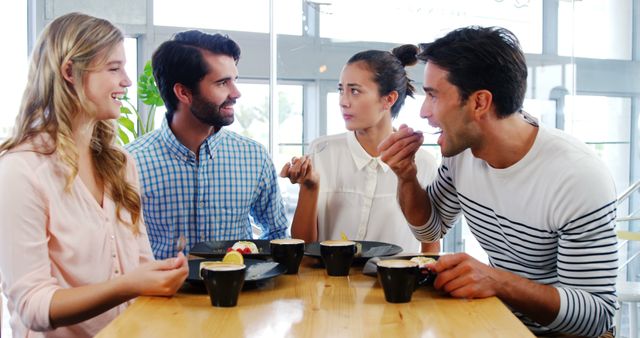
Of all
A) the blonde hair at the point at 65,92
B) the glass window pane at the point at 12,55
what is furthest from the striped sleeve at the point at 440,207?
the glass window pane at the point at 12,55

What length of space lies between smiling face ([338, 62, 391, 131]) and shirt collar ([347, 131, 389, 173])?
0.05m

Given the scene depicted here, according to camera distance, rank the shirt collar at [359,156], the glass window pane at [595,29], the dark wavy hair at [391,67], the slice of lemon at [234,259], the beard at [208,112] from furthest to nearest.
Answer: the glass window pane at [595,29]
the dark wavy hair at [391,67]
the shirt collar at [359,156]
the beard at [208,112]
the slice of lemon at [234,259]

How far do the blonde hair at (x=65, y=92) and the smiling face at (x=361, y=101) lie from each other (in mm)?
1003

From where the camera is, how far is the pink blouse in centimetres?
168

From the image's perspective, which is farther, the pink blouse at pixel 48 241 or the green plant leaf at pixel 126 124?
the green plant leaf at pixel 126 124

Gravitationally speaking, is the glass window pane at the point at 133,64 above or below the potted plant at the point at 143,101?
above

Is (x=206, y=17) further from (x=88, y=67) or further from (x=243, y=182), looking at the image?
(x=88, y=67)

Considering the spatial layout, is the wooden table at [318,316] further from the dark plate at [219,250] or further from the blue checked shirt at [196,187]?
the blue checked shirt at [196,187]

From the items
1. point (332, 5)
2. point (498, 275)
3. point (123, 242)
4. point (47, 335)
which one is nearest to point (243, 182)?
point (123, 242)

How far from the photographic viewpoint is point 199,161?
2.56 meters

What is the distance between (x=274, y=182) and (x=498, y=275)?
1261mm

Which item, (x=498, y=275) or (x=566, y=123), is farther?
(x=566, y=123)

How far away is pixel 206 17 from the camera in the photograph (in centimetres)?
489

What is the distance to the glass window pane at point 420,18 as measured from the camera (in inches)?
191
